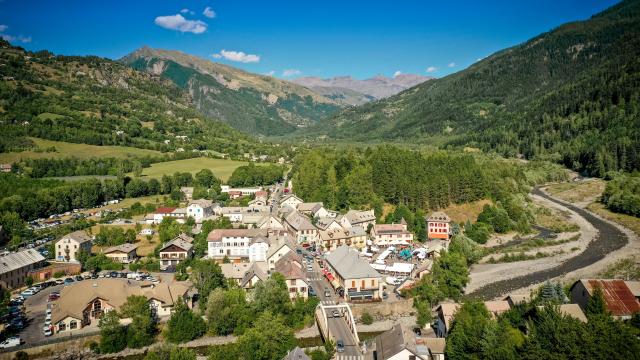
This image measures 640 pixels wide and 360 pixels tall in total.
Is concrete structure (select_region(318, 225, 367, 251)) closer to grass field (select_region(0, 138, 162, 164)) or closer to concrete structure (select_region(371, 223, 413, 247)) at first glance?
concrete structure (select_region(371, 223, 413, 247))

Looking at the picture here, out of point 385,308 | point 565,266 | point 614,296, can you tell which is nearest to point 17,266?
point 385,308

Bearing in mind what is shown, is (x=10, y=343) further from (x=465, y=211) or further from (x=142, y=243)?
(x=465, y=211)

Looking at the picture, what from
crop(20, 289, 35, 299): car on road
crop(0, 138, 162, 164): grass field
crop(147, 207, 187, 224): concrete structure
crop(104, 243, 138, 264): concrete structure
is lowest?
crop(20, 289, 35, 299): car on road

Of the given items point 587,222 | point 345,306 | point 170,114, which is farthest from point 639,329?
point 170,114

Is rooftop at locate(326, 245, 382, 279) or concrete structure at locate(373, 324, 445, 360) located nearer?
concrete structure at locate(373, 324, 445, 360)

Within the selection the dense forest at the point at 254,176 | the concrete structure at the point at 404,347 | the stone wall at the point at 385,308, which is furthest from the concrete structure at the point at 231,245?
the dense forest at the point at 254,176

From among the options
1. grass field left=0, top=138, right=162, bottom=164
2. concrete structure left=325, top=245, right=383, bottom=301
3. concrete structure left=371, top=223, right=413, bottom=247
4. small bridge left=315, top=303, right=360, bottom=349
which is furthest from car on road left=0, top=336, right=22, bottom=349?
grass field left=0, top=138, right=162, bottom=164
